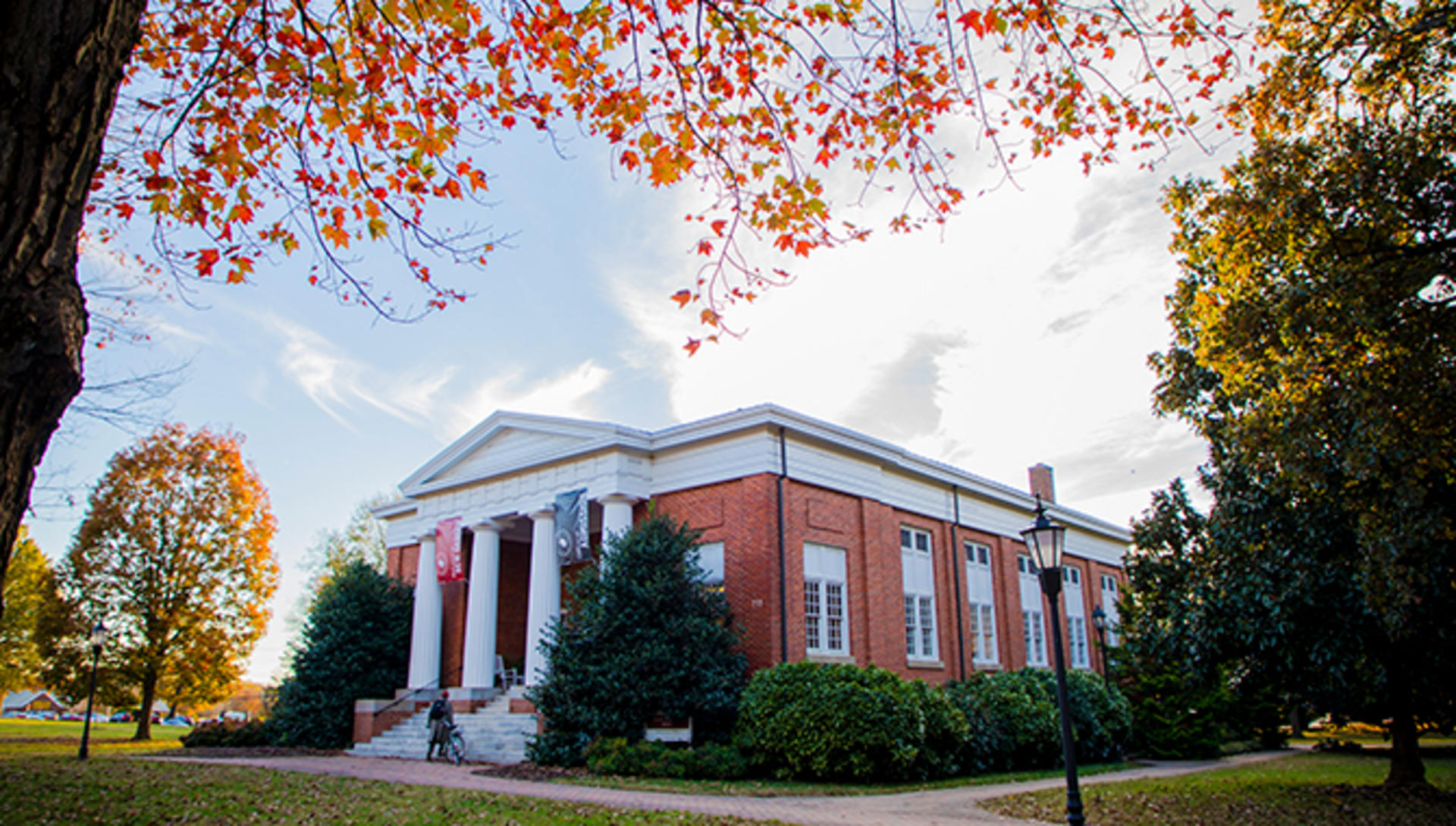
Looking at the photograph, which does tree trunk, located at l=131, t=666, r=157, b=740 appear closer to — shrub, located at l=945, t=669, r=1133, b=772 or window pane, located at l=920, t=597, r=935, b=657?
window pane, located at l=920, t=597, r=935, b=657

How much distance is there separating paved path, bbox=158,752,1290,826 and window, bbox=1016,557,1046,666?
12.2 metres

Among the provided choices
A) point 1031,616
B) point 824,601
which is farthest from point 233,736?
point 1031,616

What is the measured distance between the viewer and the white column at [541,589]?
23.8 m

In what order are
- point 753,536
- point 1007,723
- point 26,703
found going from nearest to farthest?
point 1007,723 < point 753,536 < point 26,703

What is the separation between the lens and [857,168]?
9531mm

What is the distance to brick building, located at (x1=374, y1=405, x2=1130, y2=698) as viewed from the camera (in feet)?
74.9

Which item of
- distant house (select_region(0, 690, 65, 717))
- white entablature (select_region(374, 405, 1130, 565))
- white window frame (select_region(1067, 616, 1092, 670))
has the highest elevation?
white entablature (select_region(374, 405, 1130, 565))

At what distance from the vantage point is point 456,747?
21578mm

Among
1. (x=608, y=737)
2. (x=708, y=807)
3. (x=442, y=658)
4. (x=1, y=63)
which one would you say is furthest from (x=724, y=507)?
(x=1, y=63)

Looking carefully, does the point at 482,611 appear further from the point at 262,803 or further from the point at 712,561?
the point at 262,803

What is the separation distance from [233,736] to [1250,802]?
26890 millimetres

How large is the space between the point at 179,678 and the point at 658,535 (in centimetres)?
2589

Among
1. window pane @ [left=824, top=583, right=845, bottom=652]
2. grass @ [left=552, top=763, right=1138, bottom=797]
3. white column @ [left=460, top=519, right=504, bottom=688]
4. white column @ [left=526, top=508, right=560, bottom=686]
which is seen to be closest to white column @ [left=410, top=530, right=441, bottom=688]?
white column @ [left=460, top=519, right=504, bottom=688]

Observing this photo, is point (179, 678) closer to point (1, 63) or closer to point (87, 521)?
point (87, 521)
